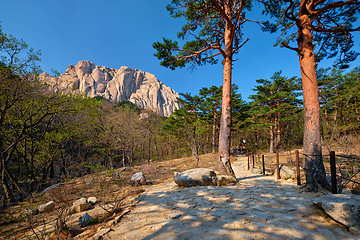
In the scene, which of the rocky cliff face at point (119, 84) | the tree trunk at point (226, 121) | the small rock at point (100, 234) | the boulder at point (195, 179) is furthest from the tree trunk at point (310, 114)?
the rocky cliff face at point (119, 84)

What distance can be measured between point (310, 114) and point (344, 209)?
2952mm

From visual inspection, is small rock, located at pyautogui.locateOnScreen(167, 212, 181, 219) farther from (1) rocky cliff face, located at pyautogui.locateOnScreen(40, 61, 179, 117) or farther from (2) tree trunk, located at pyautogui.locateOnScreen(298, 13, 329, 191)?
(1) rocky cliff face, located at pyautogui.locateOnScreen(40, 61, 179, 117)

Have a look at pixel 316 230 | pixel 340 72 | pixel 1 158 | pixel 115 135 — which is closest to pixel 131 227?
pixel 316 230

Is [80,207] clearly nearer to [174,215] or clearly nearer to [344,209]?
[174,215]

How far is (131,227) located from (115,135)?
13.0 meters

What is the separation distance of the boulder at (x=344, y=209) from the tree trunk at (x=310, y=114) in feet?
4.66

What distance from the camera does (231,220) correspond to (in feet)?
8.20

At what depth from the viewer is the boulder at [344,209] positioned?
206 cm

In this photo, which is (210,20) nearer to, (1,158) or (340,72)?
(1,158)

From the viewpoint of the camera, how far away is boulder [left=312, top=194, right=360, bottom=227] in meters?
2.06

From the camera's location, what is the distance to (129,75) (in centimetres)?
9825

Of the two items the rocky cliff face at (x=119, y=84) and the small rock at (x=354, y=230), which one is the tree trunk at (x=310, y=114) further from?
the rocky cliff face at (x=119, y=84)

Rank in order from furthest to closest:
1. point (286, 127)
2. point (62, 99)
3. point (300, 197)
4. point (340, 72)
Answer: point (286, 127)
point (340, 72)
point (62, 99)
point (300, 197)

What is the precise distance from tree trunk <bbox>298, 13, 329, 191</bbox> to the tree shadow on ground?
2.30ft
